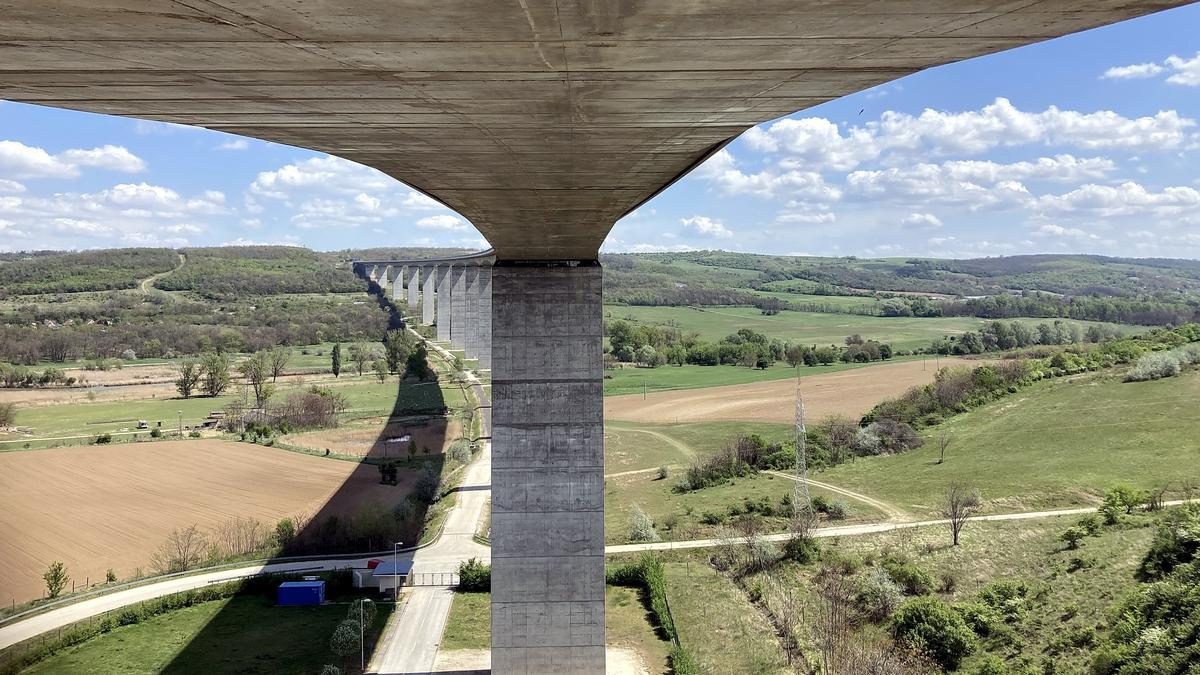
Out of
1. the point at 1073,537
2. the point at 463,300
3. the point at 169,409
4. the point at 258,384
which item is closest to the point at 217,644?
the point at 1073,537

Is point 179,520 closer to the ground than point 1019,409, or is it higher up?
closer to the ground

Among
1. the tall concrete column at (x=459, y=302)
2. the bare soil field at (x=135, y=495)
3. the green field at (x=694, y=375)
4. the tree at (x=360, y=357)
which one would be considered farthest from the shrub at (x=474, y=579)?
the tree at (x=360, y=357)

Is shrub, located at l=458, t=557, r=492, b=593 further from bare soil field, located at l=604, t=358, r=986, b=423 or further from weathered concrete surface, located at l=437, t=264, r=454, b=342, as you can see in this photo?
weathered concrete surface, located at l=437, t=264, r=454, b=342

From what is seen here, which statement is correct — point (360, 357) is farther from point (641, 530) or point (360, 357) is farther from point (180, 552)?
point (641, 530)

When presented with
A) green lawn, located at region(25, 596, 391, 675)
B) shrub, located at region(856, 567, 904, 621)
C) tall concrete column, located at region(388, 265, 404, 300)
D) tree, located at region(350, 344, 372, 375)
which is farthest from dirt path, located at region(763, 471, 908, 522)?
tall concrete column, located at region(388, 265, 404, 300)

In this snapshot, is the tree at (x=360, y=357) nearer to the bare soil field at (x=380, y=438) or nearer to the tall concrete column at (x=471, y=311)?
the tall concrete column at (x=471, y=311)

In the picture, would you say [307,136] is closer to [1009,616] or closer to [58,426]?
[1009,616]

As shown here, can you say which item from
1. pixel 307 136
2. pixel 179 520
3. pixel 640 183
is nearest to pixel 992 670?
pixel 640 183
